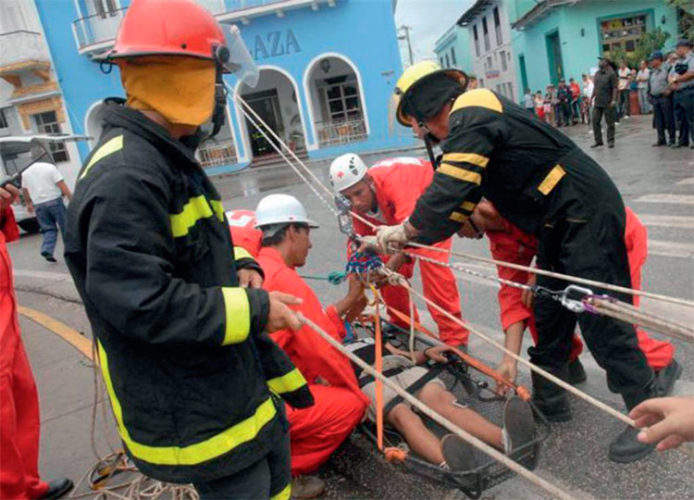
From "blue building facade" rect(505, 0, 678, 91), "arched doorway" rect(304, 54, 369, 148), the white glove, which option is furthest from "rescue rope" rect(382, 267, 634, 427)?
"blue building facade" rect(505, 0, 678, 91)

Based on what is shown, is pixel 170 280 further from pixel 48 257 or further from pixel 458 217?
pixel 48 257

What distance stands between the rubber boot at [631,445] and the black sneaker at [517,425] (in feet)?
1.43

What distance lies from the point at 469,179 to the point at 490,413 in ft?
4.22

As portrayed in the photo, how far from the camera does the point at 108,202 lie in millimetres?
1391

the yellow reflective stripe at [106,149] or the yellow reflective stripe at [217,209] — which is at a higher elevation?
the yellow reflective stripe at [106,149]

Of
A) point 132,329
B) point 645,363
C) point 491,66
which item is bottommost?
point 645,363

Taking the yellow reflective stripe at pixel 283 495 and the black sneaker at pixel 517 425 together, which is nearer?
the yellow reflective stripe at pixel 283 495

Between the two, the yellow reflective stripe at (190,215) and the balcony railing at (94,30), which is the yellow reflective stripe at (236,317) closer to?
the yellow reflective stripe at (190,215)

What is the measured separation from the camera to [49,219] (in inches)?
359

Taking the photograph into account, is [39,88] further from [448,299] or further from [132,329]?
[132,329]

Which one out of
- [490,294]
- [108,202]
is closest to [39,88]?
[490,294]

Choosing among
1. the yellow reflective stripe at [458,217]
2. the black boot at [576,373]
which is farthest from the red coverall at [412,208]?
the yellow reflective stripe at [458,217]

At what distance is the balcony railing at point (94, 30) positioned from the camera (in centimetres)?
2186

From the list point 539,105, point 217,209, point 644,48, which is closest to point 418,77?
point 217,209
